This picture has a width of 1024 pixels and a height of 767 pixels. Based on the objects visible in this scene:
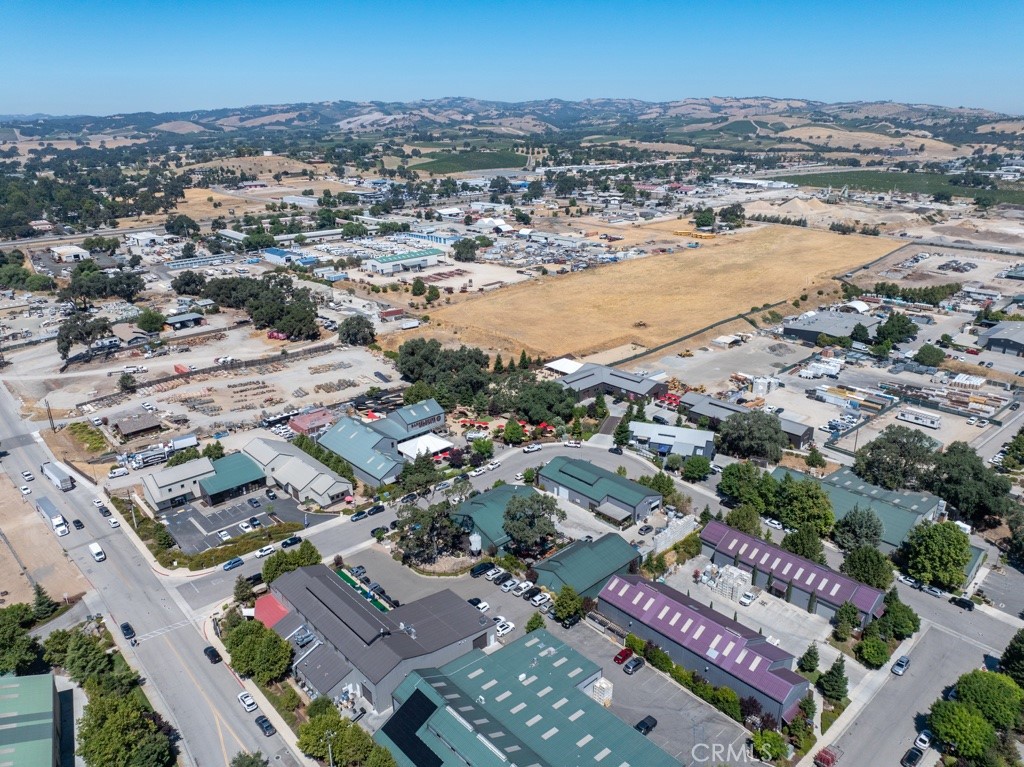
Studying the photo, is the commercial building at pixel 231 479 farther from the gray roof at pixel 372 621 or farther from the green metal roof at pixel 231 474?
the gray roof at pixel 372 621

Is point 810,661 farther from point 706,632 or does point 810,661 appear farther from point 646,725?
point 646,725

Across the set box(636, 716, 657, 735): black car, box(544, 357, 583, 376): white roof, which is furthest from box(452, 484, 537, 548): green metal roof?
box(544, 357, 583, 376): white roof

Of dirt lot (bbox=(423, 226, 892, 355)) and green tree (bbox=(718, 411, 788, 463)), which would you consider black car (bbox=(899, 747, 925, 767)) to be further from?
dirt lot (bbox=(423, 226, 892, 355))

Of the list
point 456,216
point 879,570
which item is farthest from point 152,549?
point 456,216

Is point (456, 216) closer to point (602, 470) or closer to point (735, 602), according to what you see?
point (602, 470)

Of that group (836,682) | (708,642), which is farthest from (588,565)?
(836,682)

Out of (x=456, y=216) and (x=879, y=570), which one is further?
(x=456, y=216)
